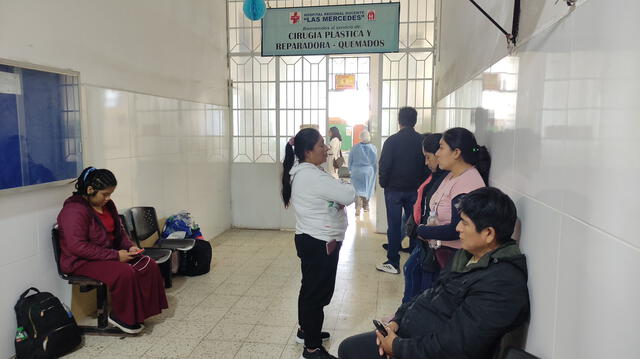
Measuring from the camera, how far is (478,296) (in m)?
1.57

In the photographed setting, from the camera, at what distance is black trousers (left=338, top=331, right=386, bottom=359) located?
6.72 feet

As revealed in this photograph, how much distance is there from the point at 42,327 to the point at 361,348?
207 cm

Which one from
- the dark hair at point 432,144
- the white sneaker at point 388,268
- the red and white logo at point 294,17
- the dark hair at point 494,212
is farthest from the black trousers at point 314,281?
the red and white logo at point 294,17

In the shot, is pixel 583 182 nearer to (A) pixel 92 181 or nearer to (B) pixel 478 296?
(B) pixel 478 296

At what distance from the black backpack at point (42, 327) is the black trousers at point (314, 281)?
1.54 m

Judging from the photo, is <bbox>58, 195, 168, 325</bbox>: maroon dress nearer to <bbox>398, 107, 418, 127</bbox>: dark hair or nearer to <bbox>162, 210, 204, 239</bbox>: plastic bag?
<bbox>162, 210, 204, 239</bbox>: plastic bag

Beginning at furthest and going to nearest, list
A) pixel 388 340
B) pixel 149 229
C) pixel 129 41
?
pixel 149 229
pixel 129 41
pixel 388 340

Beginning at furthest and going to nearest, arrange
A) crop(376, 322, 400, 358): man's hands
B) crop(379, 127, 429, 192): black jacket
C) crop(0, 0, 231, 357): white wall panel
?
crop(379, 127, 429, 192): black jacket, crop(0, 0, 231, 357): white wall panel, crop(376, 322, 400, 358): man's hands

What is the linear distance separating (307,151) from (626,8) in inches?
75.2

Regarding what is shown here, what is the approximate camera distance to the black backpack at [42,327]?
2.76 metres

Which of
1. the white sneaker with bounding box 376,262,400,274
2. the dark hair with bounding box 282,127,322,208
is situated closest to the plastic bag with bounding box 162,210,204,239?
the white sneaker with bounding box 376,262,400,274

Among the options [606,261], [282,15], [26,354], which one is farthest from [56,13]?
[606,261]

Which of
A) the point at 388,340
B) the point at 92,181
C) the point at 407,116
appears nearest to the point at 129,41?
the point at 92,181

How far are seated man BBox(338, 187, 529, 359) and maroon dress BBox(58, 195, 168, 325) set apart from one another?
6.71 feet
